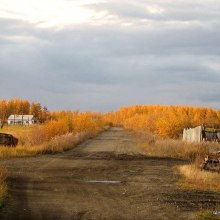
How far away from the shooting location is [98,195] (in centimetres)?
1338

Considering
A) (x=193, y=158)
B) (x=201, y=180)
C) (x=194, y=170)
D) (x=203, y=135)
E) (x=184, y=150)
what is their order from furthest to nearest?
(x=203, y=135) → (x=184, y=150) → (x=193, y=158) → (x=194, y=170) → (x=201, y=180)

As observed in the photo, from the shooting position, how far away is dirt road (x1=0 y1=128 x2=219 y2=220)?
420 inches

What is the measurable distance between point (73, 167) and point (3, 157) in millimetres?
7075

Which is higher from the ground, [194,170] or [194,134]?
[194,134]

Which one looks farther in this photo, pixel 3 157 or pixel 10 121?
pixel 10 121

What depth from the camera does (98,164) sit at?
23516 mm

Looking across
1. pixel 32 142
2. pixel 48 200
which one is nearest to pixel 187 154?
pixel 32 142

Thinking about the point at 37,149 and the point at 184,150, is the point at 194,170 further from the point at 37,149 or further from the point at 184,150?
the point at 37,149

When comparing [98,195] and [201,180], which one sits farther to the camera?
[201,180]

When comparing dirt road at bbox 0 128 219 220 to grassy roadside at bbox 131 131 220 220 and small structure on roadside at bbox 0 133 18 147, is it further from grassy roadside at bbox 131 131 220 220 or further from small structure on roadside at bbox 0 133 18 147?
small structure on roadside at bbox 0 133 18 147

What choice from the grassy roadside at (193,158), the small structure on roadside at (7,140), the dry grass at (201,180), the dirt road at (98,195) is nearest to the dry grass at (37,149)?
the small structure on roadside at (7,140)

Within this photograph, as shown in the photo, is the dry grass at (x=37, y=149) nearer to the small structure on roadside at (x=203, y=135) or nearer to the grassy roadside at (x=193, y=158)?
the grassy roadside at (x=193, y=158)

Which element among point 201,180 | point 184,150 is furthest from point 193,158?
point 201,180

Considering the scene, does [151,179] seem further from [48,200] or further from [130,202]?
[48,200]
